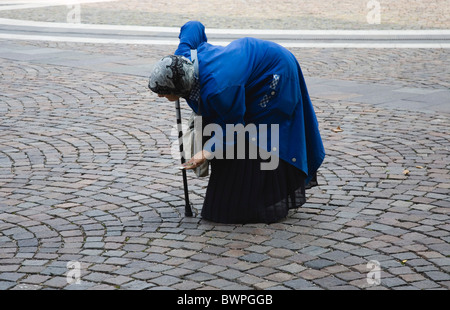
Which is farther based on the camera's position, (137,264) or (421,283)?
(137,264)

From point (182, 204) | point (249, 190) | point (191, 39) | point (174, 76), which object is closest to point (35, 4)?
point (182, 204)

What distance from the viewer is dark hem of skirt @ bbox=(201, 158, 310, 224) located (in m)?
5.10

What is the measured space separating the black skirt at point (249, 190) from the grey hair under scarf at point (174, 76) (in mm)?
703

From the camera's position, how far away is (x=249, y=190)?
16.8 ft

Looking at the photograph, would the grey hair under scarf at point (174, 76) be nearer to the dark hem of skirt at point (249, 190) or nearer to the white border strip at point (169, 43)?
Answer: the dark hem of skirt at point (249, 190)

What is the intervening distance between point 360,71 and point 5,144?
19.2ft

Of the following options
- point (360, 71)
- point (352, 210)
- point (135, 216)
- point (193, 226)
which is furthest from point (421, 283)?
point (360, 71)

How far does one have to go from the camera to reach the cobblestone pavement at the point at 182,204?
433cm

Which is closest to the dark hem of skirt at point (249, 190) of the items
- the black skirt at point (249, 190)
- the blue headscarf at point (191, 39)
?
the black skirt at point (249, 190)

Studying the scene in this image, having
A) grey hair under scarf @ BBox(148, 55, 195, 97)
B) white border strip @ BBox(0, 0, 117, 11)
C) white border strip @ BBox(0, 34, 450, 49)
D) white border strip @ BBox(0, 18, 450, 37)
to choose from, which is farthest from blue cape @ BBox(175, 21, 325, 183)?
white border strip @ BBox(0, 0, 117, 11)

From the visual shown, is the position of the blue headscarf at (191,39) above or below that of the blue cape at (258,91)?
above

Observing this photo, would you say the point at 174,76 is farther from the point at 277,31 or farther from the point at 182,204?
the point at 277,31
